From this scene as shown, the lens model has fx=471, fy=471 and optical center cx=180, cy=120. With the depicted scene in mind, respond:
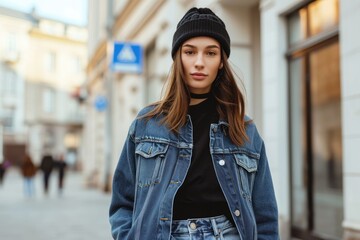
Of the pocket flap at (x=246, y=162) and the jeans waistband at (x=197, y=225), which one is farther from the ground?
the pocket flap at (x=246, y=162)

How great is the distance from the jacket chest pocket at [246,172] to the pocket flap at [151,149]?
0.32 metres

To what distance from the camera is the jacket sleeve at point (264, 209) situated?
2020 millimetres

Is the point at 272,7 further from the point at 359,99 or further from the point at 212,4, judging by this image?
the point at 359,99

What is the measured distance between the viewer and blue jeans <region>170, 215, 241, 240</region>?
1.85m

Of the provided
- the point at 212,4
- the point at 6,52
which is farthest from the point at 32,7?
the point at 212,4

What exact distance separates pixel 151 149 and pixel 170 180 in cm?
16

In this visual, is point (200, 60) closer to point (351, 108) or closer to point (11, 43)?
point (351, 108)

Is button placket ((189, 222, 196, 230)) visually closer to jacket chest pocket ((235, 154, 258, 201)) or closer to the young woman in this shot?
the young woman

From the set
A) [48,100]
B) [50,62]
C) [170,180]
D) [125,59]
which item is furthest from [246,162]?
[50,62]

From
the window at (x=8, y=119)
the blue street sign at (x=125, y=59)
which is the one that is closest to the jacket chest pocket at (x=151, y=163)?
the blue street sign at (x=125, y=59)

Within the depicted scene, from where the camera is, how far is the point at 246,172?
2.01m

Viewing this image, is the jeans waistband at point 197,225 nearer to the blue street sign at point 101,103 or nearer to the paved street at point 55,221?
the paved street at point 55,221

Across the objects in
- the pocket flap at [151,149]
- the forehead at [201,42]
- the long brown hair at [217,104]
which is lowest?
the pocket flap at [151,149]

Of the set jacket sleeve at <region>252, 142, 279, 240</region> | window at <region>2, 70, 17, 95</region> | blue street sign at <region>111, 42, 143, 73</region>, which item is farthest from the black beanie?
window at <region>2, 70, 17, 95</region>
